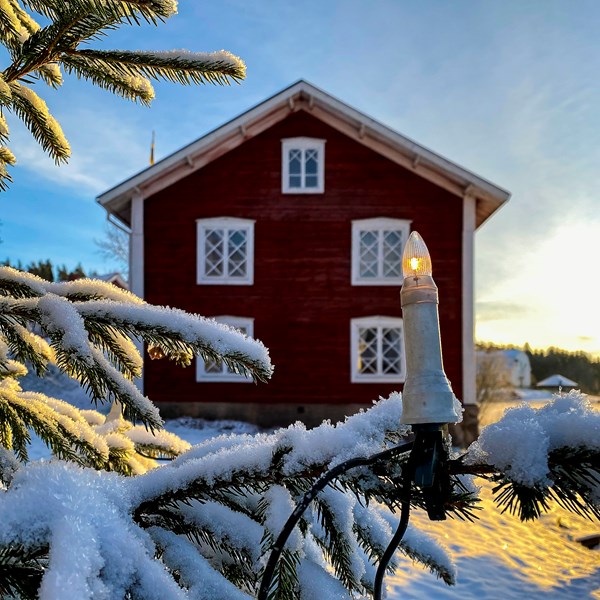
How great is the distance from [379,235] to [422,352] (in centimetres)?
1166

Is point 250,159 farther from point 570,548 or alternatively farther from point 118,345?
point 118,345

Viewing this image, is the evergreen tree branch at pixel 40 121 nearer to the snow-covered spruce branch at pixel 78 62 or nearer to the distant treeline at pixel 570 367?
the snow-covered spruce branch at pixel 78 62

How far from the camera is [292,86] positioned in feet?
39.1

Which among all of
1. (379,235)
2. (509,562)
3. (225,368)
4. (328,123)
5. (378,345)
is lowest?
(509,562)

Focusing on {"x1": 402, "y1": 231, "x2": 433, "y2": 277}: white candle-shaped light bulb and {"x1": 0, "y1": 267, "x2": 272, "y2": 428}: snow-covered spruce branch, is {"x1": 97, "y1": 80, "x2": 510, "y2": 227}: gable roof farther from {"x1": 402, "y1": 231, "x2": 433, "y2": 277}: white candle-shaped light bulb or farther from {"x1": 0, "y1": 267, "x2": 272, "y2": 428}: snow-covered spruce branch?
{"x1": 402, "y1": 231, "x2": 433, "y2": 277}: white candle-shaped light bulb

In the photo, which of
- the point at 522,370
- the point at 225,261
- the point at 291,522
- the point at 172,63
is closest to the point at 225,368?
the point at 225,261

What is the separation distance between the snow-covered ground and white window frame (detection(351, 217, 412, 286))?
18.6 ft

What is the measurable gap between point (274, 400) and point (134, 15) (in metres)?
11.2

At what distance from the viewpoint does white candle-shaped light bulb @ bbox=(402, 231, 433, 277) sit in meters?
0.85

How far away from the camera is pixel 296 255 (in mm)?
12156

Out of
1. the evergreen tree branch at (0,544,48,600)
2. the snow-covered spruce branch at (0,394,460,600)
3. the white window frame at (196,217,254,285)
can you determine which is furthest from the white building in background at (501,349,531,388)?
the evergreen tree branch at (0,544,48,600)

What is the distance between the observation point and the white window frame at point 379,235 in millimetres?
12133

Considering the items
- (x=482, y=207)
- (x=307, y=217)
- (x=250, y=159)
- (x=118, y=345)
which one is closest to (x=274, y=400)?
(x=307, y=217)

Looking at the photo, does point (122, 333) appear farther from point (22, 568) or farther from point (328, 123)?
point (328, 123)
